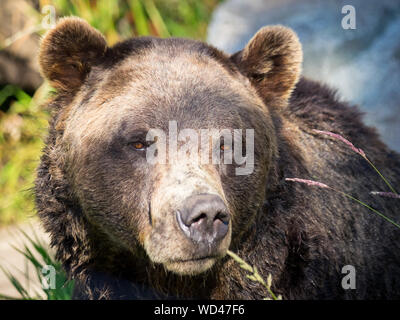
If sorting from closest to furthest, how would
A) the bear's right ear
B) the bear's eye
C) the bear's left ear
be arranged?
the bear's eye → the bear's right ear → the bear's left ear

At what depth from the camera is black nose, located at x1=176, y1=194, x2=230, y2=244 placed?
277 centimetres

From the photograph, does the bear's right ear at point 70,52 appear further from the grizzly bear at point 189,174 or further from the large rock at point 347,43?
the large rock at point 347,43

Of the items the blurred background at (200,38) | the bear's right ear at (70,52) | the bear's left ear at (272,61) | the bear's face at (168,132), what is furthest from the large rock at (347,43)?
the bear's right ear at (70,52)

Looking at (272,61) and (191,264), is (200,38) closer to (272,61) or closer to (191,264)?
(272,61)

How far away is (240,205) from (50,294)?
207cm

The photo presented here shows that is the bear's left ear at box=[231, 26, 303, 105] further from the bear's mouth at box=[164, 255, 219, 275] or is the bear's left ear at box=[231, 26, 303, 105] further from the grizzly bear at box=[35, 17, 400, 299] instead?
the bear's mouth at box=[164, 255, 219, 275]

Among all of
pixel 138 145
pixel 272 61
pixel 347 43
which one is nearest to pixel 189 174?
pixel 138 145

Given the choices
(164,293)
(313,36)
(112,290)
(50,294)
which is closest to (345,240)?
(164,293)

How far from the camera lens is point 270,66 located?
3.85 m

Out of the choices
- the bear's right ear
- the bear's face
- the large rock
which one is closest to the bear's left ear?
the bear's face

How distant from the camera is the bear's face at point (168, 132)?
9.73 ft

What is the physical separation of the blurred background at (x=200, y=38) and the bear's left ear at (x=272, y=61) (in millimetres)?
3576

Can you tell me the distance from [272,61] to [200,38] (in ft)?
14.5

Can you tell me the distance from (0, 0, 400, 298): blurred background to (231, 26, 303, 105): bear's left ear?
3576 millimetres
